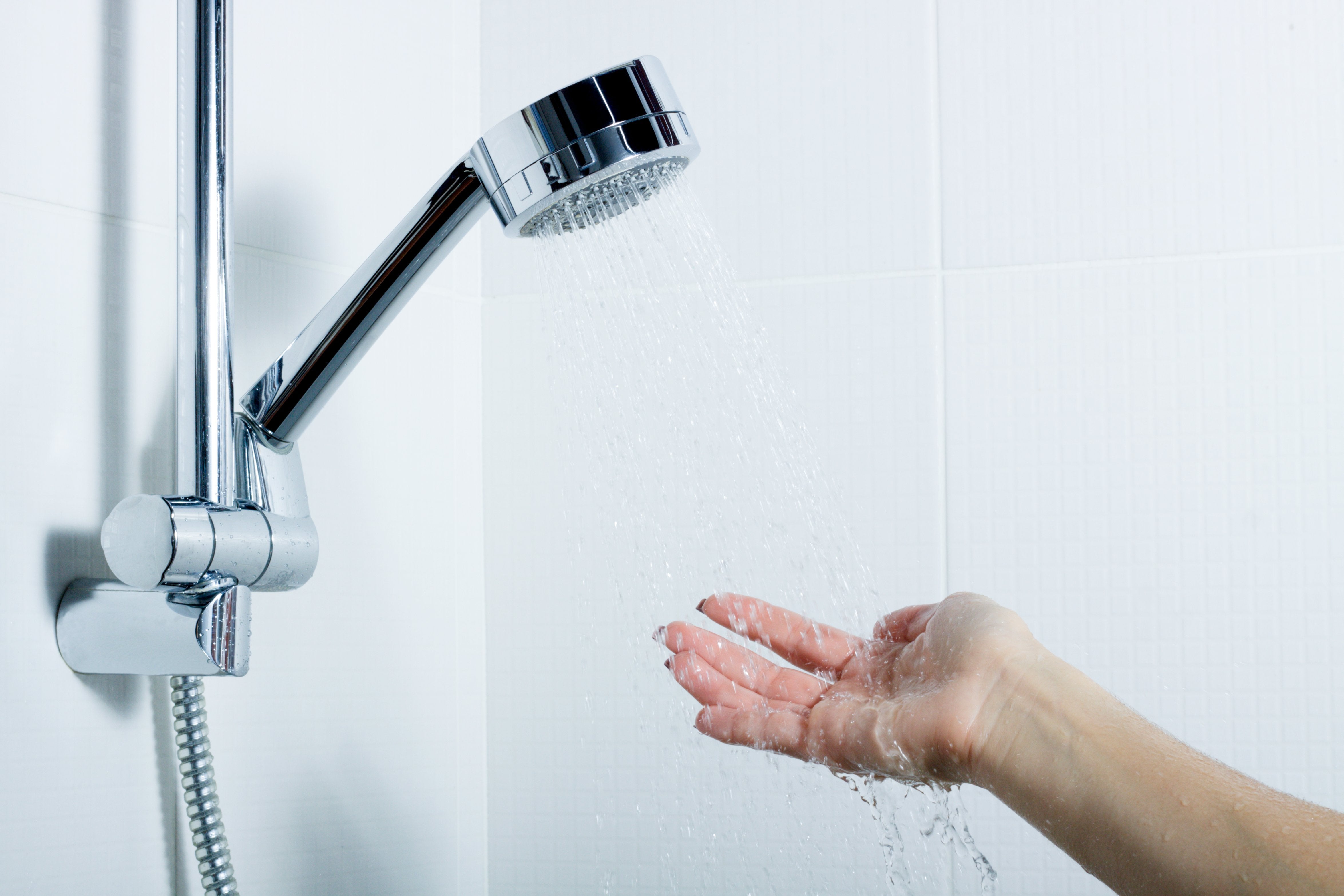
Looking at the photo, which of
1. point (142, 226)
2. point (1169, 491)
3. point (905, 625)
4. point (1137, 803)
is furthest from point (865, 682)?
point (142, 226)

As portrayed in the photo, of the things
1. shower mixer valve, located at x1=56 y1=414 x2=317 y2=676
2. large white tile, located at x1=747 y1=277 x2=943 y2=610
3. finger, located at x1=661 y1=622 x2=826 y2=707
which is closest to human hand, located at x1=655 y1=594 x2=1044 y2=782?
finger, located at x1=661 y1=622 x2=826 y2=707

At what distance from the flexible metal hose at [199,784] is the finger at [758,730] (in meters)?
0.28

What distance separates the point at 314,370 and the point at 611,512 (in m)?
0.37

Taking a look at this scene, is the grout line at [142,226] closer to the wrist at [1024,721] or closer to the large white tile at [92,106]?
the large white tile at [92,106]

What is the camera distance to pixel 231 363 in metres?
0.56

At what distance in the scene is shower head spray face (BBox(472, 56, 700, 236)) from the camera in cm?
52

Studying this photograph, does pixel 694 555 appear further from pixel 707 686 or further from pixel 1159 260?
pixel 1159 260

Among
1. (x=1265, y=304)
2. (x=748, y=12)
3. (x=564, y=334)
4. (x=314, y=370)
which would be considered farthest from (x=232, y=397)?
(x=1265, y=304)

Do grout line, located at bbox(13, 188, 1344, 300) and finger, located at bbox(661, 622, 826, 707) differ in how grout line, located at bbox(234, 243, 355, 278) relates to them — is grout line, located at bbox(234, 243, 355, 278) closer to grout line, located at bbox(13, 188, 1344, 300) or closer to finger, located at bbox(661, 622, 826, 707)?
grout line, located at bbox(13, 188, 1344, 300)

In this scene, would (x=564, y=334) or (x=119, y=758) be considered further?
(x=564, y=334)

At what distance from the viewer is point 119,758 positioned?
60 cm

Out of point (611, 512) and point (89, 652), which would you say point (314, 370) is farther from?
point (611, 512)

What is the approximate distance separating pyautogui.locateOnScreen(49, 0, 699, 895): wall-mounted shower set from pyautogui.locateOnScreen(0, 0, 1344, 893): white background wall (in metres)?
0.14

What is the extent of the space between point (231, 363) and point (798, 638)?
410 millimetres
